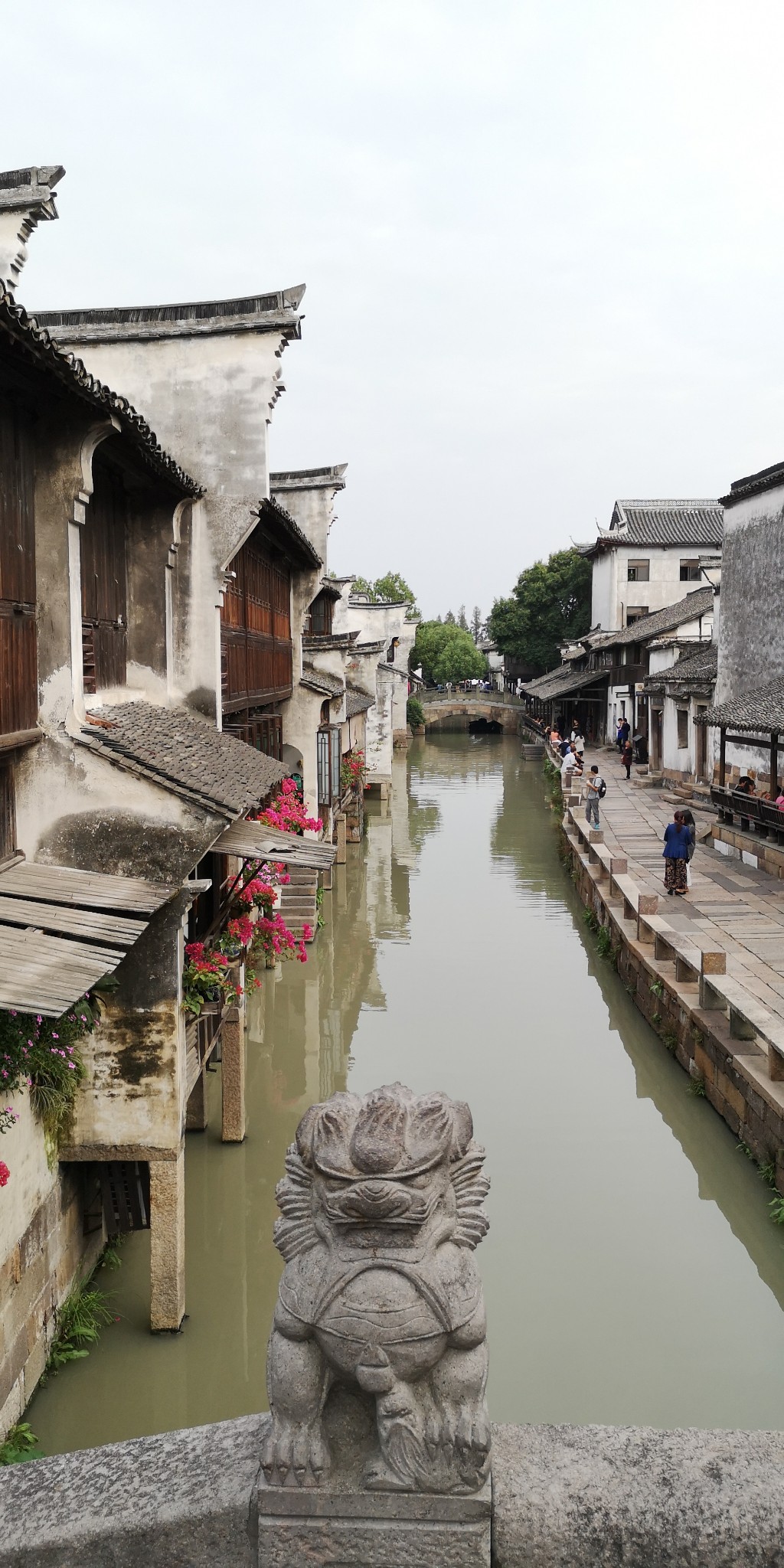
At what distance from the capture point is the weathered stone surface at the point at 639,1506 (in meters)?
2.71

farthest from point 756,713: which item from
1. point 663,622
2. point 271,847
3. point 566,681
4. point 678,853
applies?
point 566,681

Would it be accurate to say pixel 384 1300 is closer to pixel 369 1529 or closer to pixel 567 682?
pixel 369 1529

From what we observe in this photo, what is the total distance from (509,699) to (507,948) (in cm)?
5430

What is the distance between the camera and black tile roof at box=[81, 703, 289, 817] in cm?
734

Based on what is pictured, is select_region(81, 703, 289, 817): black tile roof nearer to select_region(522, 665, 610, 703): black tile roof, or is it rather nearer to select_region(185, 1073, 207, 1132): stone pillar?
select_region(185, 1073, 207, 1132): stone pillar

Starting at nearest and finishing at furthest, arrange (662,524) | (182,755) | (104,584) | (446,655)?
(182,755) < (104,584) < (662,524) < (446,655)

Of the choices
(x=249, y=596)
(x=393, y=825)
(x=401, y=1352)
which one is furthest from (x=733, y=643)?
(x=401, y=1352)

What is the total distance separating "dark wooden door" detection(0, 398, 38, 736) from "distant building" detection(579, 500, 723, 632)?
50.6 m

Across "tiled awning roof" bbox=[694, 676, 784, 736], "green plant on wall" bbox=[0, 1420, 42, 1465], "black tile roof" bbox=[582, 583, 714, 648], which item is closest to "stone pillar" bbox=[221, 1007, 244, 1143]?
"green plant on wall" bbox=[0, 1420, 42, 1465]

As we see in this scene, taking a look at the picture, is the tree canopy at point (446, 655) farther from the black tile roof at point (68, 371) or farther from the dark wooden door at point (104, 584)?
the black tile roof at point (68, 371)

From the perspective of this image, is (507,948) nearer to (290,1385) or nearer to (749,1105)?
(749,1105)

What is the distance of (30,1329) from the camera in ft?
22.7

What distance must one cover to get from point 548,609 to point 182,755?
195 ft

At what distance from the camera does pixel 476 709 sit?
70.8m
